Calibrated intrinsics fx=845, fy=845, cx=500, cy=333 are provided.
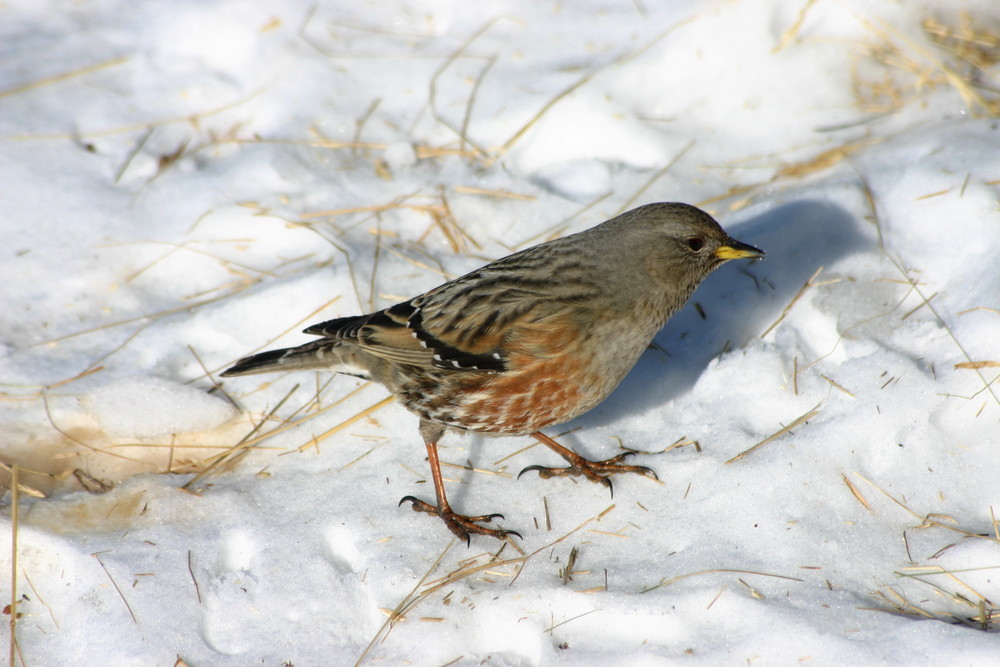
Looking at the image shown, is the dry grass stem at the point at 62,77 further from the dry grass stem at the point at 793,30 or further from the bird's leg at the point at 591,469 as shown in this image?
the dry grass stem at the point at 793,30

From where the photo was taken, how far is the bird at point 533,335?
3.87m

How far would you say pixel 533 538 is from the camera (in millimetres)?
3895

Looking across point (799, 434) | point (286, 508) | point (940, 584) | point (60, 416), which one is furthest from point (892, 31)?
point (60, 416)

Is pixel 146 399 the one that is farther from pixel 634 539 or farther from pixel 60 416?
pixel 634 539

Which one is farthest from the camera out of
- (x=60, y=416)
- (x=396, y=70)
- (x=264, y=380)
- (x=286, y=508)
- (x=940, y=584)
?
(x=396, y=70)

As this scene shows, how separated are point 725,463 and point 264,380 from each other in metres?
2.50

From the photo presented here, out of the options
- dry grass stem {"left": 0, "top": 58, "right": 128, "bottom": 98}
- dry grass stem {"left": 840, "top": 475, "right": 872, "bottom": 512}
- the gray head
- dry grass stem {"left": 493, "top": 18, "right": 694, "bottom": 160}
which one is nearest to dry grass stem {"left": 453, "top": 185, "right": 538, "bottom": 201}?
dry grass stem {"left": 493, "top": 18, "right": 694, "bottom": 160}

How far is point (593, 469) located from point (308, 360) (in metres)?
1.54

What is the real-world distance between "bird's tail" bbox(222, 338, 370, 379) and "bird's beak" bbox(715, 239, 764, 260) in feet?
6.22

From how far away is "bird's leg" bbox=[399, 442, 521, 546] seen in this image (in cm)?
392

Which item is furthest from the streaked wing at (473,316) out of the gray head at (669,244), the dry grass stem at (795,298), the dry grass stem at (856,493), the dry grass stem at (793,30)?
the dry grass stem at (793,30)

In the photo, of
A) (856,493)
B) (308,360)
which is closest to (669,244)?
(856,493)

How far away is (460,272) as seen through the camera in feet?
16.8

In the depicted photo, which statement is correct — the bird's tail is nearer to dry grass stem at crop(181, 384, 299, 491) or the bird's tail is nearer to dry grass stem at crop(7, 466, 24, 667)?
dry grass stem at crop(181, 384, 299, 491)
